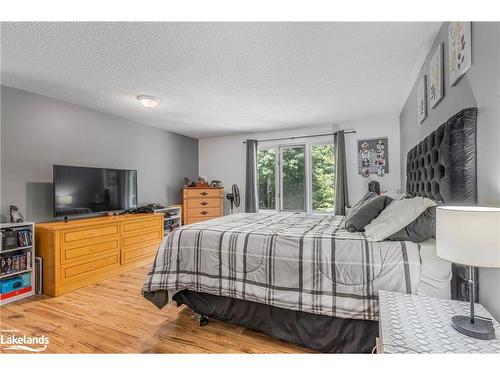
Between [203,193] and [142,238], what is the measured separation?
1.61m

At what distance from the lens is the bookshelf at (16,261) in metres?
2.40

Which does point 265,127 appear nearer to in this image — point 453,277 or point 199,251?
point 199,251

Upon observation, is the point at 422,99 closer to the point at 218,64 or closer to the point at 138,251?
the point at 218,64

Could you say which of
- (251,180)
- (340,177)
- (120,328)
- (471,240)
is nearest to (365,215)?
(471,240)

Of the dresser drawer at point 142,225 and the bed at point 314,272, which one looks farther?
the dresser drawer at point 142,225

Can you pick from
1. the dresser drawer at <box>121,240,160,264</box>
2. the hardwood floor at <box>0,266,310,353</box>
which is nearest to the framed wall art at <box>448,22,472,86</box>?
the hardwood floor at <box>0,266,310,353</box>

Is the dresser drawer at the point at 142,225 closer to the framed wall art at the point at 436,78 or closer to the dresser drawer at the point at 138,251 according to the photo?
the dresser drawer at the point at 138,251

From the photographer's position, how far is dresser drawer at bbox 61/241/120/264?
8.79 ft

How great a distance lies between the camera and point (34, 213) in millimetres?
2885

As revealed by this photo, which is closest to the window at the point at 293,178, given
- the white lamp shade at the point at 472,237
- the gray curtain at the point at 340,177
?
the gray curtain at the point at 340,177

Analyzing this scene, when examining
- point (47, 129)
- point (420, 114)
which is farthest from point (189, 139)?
point (420, 114)

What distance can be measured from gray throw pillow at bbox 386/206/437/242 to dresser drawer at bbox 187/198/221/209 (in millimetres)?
3794

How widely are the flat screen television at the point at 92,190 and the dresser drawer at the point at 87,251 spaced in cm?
53

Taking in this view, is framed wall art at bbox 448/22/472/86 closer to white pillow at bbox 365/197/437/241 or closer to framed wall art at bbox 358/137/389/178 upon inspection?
white pillow at bbox 365/197/437/241
